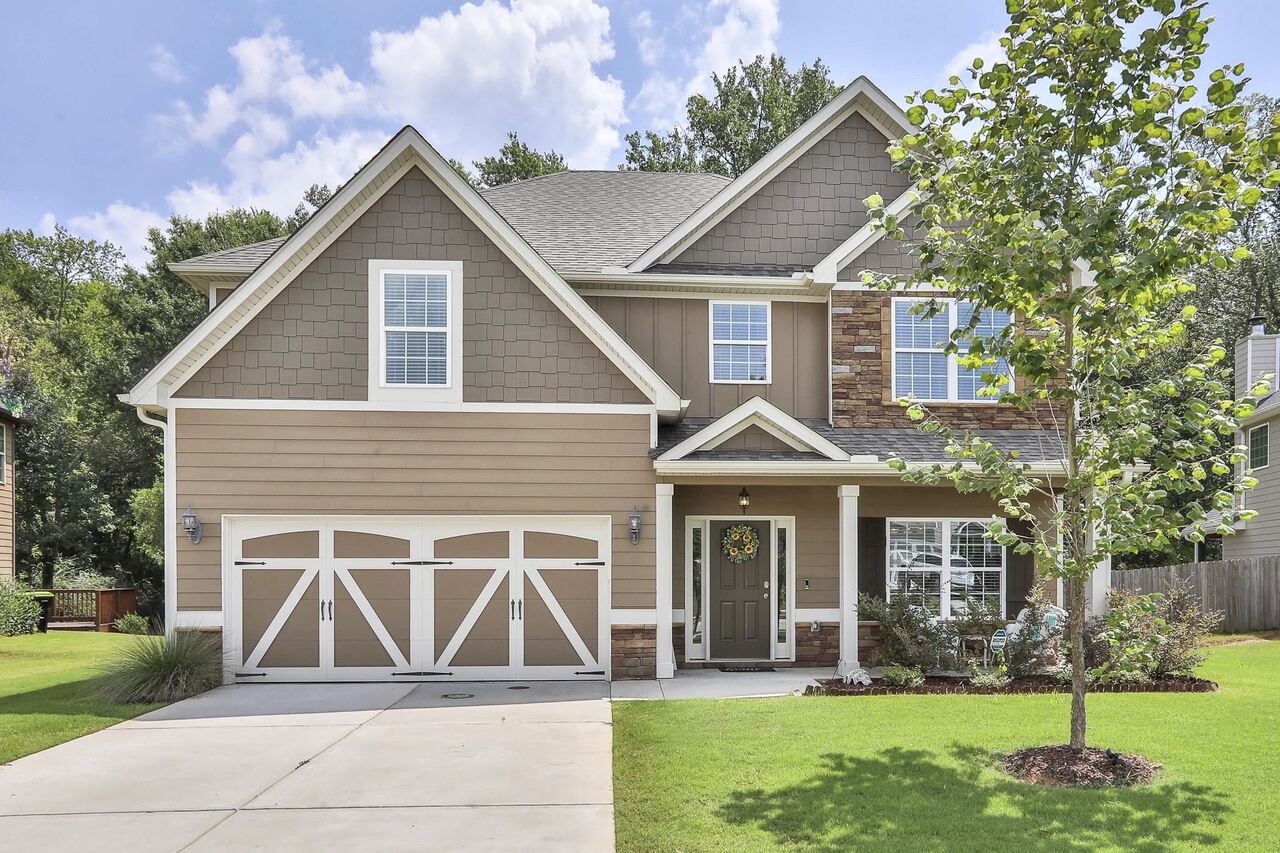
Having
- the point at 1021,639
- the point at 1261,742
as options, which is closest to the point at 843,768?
the point at 1261,742

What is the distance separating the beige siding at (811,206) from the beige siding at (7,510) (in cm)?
1754

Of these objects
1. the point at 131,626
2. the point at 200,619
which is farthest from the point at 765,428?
the point at 131,626

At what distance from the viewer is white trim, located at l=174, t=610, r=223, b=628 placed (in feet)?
37.0

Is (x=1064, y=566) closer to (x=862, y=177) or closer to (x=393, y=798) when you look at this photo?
(x=393, y=798)

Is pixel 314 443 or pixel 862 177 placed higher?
pixel 862 177

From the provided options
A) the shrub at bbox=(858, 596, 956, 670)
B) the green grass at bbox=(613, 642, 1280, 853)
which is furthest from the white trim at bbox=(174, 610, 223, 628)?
the shrub at bbox=(858, 596, 956, 670)

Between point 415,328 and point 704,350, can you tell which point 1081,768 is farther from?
point 415,328

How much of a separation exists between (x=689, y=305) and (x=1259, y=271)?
27.2 metres

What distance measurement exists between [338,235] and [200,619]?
5.04m

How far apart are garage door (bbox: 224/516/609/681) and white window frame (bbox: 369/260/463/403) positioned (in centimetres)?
159

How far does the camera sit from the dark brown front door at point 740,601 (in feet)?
41.7

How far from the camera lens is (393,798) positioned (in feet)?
21.6

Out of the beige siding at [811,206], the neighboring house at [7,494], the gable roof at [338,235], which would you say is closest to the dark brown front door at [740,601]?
the gable roof at [338,235]

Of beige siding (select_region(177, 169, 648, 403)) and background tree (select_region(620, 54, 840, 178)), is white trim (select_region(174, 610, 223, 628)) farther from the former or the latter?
background tree (select_region(620, 54, 840, 178))
